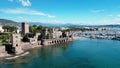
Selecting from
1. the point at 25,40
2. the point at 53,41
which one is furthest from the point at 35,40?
the point at 53,41

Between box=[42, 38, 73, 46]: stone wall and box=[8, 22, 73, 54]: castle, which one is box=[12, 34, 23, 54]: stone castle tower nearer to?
box=[8, 22, 73, 54]: castle

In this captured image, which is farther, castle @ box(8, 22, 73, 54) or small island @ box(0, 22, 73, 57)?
castle @ box(8, 22, 73, 54)

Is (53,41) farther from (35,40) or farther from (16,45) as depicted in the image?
(16,45)

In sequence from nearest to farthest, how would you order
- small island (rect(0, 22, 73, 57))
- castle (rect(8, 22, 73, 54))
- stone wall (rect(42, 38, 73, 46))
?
small island (rect(0, 22, 73, 57)) → castle (rect(8, 22, 73, 54)) → stone wall (rect(42, 38, 73, 46))

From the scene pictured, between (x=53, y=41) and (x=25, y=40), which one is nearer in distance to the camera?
(x=25, y=40)

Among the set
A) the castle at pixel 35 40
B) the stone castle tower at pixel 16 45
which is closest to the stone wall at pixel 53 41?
the castle at pixel 35 40

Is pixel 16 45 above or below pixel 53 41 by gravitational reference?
above

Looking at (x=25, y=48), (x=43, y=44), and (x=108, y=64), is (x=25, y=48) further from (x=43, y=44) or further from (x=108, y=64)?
(x=108, y=64)

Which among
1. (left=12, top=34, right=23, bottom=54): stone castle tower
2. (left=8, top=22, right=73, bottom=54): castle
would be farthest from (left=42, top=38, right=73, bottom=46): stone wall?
(left=12, top=34, right=23, bottom=54): stone castle tower

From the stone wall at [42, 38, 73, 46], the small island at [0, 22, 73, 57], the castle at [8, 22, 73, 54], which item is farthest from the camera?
the stone wall at [42, 38, 73, 46]

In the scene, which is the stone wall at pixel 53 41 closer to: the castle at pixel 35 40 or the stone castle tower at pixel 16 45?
the castle at pixel 35 40

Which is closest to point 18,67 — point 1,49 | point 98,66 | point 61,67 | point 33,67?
point 33,67
